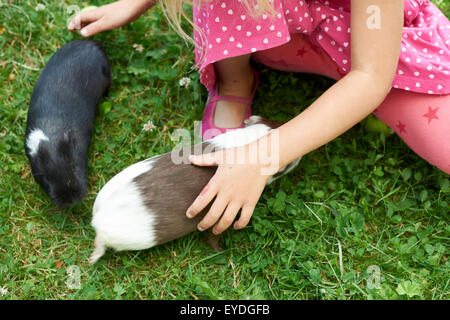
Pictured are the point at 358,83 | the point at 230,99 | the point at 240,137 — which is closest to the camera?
the point at 358,83

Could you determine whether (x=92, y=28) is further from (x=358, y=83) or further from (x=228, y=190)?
(x=358, y=83)

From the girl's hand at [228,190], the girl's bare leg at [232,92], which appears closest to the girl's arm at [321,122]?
the girl's hand at [228,190]

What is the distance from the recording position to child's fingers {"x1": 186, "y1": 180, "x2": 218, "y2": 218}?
1.42 m

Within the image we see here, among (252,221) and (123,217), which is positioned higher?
(123,217)

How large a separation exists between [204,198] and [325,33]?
754mm

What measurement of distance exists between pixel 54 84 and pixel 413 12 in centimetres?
139

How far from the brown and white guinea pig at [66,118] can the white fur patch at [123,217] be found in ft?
0.74

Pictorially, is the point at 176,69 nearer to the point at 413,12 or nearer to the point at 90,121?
the point at 90,121

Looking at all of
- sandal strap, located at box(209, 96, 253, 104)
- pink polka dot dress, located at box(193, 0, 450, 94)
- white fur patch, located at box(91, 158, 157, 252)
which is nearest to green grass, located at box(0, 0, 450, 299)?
sandal strap, located at box(209, 96, 253, 104)

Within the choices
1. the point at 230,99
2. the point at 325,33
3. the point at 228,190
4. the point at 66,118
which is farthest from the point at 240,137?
the point at 66,118

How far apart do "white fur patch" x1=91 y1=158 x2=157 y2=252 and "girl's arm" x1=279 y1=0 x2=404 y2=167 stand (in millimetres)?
487

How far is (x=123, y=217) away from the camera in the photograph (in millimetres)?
1408

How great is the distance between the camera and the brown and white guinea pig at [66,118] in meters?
1.59

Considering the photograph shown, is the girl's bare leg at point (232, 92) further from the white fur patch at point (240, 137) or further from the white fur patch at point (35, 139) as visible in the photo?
the white fur patch at point (35, 139)
